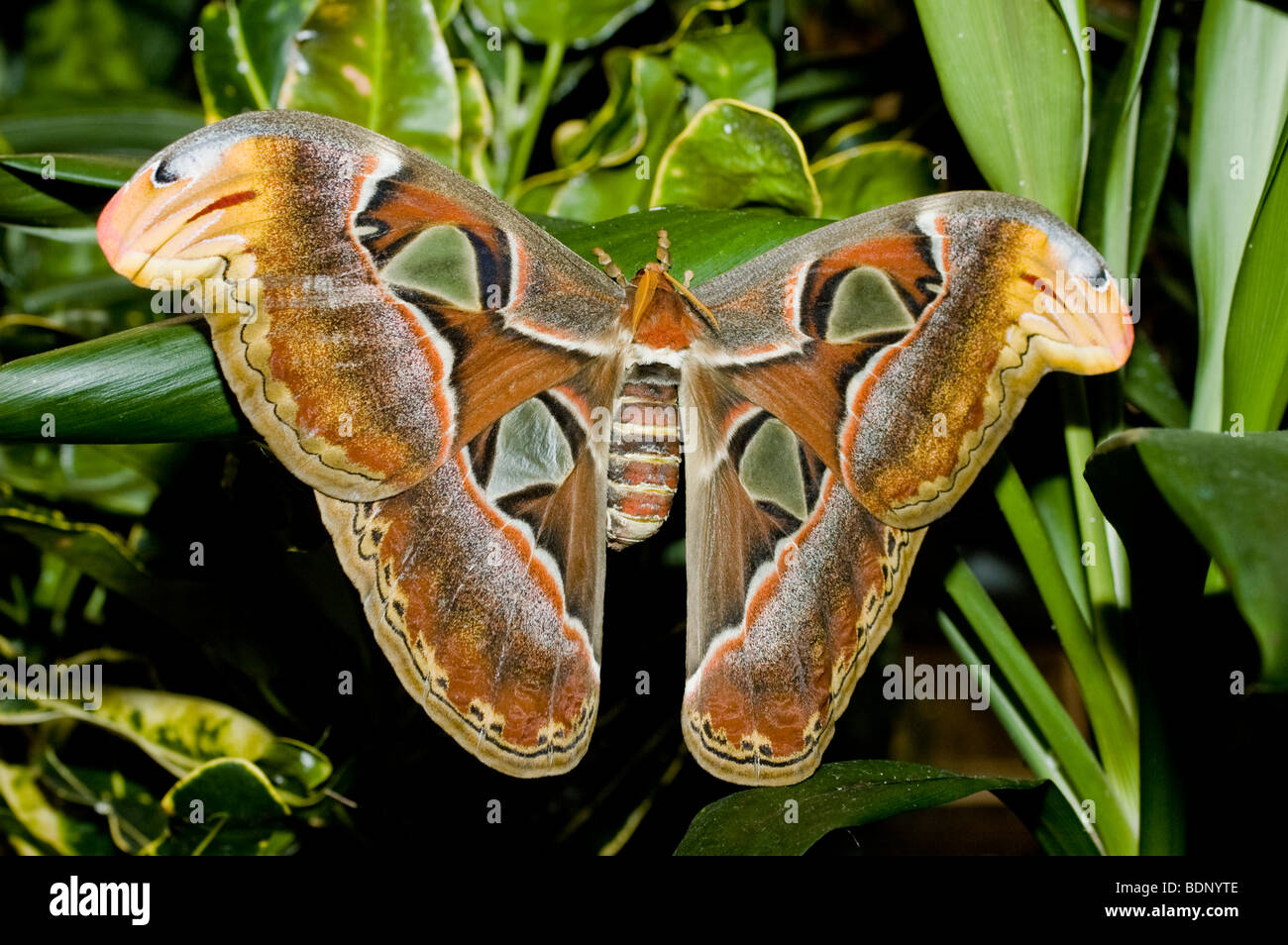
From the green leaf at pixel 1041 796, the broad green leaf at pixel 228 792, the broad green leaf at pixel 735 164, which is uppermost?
the broad green leaf at pixel 735 164

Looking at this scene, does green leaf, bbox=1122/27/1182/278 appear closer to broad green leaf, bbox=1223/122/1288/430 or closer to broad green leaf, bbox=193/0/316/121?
broad green leaf, bbox=1223/122/1288/430

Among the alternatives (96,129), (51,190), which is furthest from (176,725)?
(96,129)

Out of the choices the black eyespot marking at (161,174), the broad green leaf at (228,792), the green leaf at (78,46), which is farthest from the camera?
the green leaf at (78,46)

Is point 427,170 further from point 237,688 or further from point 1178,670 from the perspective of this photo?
point 237,688

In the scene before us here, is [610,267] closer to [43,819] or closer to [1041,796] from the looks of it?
[1041,796]

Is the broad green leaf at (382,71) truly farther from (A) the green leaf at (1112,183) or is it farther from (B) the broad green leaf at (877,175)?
(A) the green leaf at (1112,183)

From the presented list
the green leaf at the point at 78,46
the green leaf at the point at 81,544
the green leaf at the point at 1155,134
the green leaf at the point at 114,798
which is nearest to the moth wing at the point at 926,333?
the green leaf at the point at 1155,134

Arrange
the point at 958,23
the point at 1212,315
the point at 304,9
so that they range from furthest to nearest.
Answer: the point at 304,9 → the point at 1212,315 → the point at 958,23
